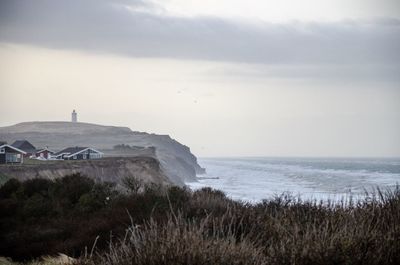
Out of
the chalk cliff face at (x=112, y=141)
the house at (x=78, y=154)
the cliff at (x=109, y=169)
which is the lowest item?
the cliff at (x=109, y=169)

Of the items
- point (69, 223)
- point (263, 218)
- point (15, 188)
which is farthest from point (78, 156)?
point (263, 218)

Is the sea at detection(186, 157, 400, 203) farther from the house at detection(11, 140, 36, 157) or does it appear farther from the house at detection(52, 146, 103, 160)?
the house at detection(11, 140, 36, 157)

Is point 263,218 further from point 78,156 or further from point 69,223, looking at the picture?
point 78,156

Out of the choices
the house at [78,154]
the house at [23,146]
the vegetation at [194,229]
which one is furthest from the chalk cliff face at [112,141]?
the vegetation at [194,229]

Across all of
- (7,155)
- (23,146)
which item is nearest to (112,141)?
(23,146)

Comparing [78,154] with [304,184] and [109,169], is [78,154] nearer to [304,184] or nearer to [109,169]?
[109,169]

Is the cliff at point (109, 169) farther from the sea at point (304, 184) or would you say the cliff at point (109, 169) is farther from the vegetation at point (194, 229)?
the vegetation at point (194, 229)

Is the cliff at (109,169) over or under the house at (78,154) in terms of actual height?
under

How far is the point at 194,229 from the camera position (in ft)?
24.8

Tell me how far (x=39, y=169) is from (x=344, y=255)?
173 feet

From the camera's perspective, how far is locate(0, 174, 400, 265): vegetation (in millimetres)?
6996

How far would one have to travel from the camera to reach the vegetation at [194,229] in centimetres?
700

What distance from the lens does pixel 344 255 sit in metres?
6.92

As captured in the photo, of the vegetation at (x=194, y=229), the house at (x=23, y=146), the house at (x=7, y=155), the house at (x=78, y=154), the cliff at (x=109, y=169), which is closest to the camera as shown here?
the vegetation at (x=194, y=229)
